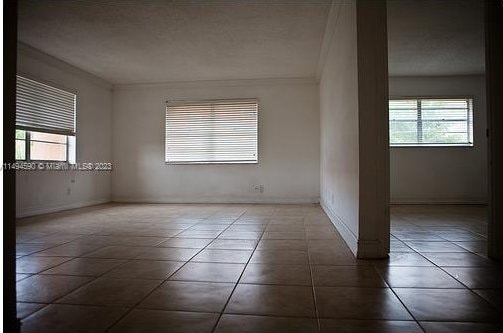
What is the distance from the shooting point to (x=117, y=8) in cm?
380

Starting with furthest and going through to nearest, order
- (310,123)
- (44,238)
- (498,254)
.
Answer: (310,123), (44,238), (498,254)

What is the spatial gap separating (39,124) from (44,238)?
8.83ft

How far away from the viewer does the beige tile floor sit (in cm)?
147

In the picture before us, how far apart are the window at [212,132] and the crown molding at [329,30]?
1933 mm

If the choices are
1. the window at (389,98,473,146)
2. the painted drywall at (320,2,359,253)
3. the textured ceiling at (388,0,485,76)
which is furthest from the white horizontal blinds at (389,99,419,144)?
the painted drywall at (320,2,359,253)

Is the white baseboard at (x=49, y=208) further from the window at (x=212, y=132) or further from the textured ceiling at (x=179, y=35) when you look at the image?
the textured ceiling at (x=179, y=35)

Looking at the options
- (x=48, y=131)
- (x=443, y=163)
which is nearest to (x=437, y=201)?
(x=443, y=163)

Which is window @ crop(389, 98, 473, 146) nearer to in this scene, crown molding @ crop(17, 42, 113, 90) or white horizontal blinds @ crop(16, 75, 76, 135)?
crown molding @ crop(17, 42, 113, 90)

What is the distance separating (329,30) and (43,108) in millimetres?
4627

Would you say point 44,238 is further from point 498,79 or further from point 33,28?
point 498,79

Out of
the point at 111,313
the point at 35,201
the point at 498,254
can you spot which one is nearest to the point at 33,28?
Result: the point at 35,201

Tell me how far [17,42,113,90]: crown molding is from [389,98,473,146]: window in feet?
19.9

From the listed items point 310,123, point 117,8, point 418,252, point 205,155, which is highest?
point 117,8

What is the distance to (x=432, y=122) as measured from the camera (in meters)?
6.71
